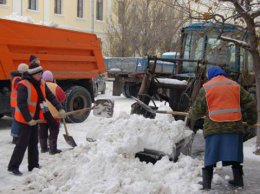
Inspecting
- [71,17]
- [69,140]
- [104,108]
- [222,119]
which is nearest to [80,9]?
[71,17]

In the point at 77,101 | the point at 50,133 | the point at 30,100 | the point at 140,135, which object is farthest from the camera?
the point at 77,101

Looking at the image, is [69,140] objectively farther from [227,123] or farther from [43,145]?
[227,123]

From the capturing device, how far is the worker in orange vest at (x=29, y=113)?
6.76m

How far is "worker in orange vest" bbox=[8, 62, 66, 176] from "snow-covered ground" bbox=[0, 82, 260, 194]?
0.67 ft

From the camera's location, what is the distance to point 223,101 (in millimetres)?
6016

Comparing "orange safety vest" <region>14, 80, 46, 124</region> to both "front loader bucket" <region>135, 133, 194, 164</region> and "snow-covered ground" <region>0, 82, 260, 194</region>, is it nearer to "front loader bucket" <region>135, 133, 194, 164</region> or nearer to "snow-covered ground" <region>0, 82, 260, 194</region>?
"snow-covered ground" <region>0, 82, 260, 194</region>

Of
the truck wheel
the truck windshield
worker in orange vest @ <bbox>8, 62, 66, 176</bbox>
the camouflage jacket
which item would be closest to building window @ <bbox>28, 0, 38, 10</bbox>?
the truck wheel

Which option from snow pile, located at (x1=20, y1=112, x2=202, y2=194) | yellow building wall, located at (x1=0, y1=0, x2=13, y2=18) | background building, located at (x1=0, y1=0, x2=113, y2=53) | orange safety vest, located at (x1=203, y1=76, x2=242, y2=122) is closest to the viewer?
snow pile, located at (x1=20, y1=112, x2=202, y2=194)

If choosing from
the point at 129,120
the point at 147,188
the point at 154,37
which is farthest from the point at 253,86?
the point at 154,37

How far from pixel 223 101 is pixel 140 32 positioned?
2186 centimetres

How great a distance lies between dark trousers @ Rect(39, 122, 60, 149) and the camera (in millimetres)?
8148

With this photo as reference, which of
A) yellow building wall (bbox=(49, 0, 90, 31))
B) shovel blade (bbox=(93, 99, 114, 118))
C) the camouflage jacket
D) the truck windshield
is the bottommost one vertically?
shovel blade (bbox=(93, 99, 114, 118))

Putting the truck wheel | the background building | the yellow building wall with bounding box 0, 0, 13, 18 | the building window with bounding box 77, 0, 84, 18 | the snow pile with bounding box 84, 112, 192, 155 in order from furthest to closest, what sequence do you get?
the building window with bounding box 77, 0, 84, 18 < the background building < the yellow building wall with bounding box 0, 0, 13, 18 < the truck wheel < the snow pile with bounding box 84, 112, 192, 155

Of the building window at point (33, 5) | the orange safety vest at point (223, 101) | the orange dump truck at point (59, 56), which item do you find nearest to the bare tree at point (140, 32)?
the building window at point (33, 5)
